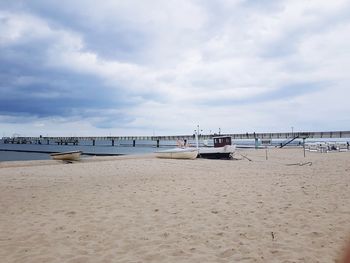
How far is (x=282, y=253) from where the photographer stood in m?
5.32

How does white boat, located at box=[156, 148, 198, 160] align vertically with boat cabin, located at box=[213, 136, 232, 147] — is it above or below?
below

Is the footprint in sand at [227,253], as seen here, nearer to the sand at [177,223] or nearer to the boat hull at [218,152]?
the sand at [177,223]

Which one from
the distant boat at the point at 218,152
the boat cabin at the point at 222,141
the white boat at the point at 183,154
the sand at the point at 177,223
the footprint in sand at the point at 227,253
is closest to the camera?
the footprint in sand at the point at 227,253

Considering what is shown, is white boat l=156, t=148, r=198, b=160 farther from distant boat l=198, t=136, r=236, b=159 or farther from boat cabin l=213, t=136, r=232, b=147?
boat cabin l=213, t=136, r=232, b=147

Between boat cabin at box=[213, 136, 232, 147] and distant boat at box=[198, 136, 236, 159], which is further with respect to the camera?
boat cabin at box=[213, 136, 232, 147]

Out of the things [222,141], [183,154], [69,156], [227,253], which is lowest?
[227,253]

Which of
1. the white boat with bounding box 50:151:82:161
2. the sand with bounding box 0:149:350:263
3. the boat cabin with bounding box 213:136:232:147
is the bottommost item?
the sand with bounding box 0:149:350:263

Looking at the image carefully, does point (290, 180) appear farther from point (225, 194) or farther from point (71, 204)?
point (71, 204)

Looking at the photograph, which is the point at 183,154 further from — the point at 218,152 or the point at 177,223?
the point at 177,223

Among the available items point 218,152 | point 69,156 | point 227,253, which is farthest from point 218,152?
point 227,253

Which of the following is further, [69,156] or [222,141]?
[222,141]

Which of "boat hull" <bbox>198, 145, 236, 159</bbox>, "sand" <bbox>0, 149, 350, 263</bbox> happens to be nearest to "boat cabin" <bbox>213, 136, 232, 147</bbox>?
"boat hull" <bbox>198, 145, 236, 159</bbox>

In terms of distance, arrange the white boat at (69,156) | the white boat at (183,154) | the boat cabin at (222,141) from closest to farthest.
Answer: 1. the white boat at (183,154)
2. the white boat at (69,156)
3. the boat cabin at (222,141)

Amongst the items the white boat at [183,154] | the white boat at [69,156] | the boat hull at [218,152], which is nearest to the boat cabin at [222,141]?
the boat hull at [218,152]
